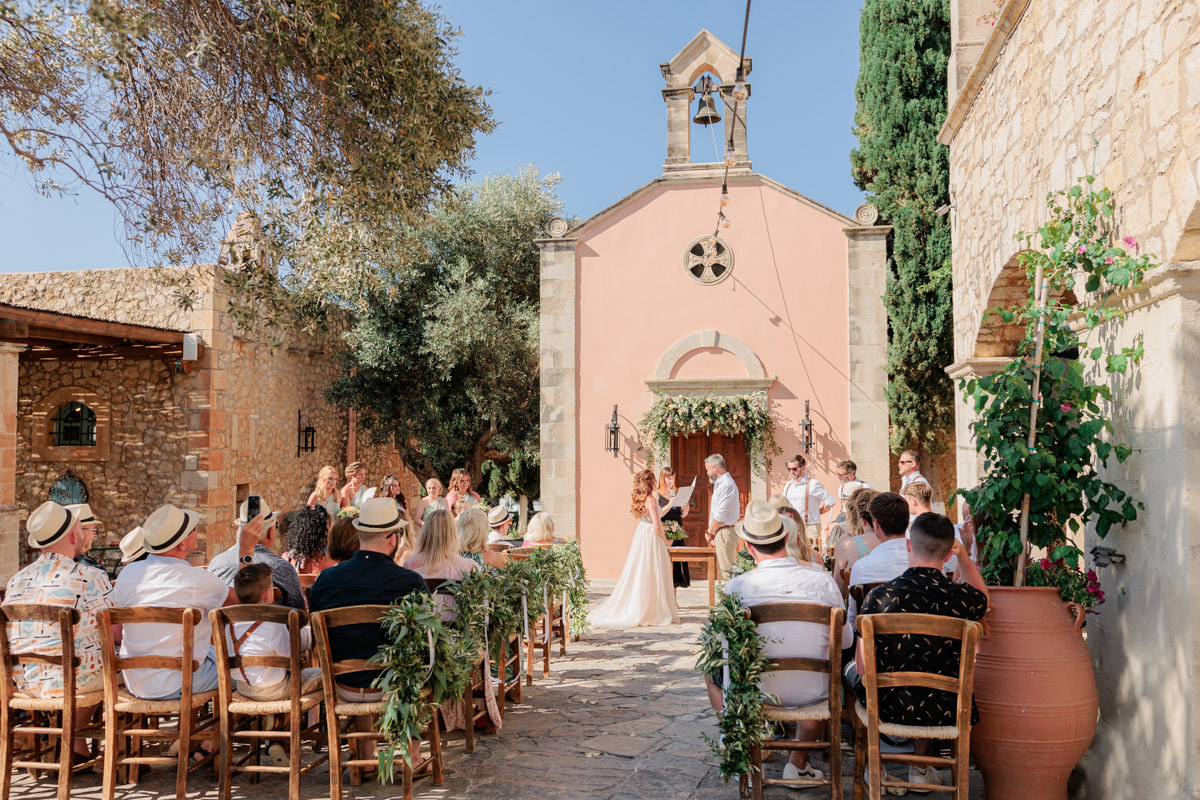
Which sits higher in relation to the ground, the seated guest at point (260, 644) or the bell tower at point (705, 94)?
the bell tower at point (705, 94)

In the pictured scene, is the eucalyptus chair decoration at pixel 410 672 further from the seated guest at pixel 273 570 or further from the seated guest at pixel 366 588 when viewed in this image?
the seated guest at pixel 273 570

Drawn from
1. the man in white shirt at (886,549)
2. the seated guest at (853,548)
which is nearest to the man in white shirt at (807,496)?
the seated guest at (853,548)

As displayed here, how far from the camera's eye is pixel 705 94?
11.4 m

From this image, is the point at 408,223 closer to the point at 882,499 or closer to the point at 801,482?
the point at 882,499

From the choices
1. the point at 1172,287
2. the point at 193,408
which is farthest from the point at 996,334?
the point at 193,408

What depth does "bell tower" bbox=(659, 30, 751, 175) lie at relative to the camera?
11523 mm

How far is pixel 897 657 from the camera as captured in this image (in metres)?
3.55

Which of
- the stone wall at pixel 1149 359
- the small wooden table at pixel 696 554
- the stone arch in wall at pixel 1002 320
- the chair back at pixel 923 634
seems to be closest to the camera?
the stone wall at pixel 1149 359

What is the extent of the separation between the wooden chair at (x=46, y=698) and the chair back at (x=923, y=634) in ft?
11.5

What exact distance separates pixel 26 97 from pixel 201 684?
387 cm

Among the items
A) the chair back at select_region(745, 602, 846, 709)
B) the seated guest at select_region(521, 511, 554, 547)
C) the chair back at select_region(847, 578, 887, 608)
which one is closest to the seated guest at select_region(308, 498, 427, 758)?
the chair back at select_region(745, 602, 846, 709)

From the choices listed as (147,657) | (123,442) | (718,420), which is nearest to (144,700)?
(147,657)

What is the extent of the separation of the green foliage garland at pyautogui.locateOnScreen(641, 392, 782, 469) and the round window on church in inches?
67.5

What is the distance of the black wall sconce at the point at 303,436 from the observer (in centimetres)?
1423
